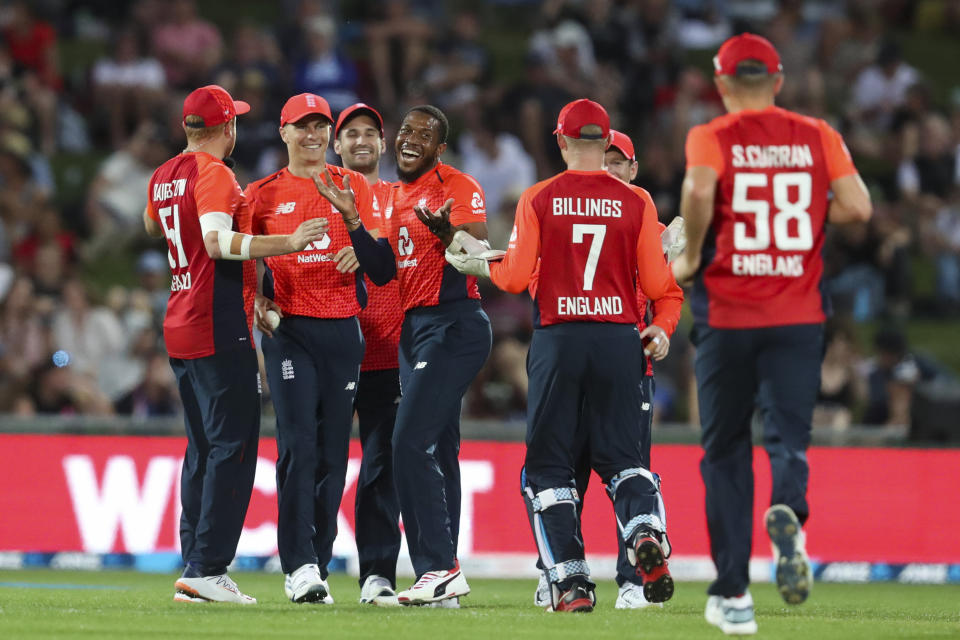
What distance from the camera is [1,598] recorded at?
923cm

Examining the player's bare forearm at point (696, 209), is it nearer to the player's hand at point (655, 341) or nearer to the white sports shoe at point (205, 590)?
the player's hand at point (655, 341)

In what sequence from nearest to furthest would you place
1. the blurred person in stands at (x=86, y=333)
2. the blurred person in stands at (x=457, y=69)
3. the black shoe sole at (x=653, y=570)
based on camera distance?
the black shoe sole at (x=653, y=570) → the blurred person in stands at (x=86, y=333) → the blurred person in stands at (x=457, y=69)

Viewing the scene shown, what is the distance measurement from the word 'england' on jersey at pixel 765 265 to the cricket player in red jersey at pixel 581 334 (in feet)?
3.89

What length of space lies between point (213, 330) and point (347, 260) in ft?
2.97

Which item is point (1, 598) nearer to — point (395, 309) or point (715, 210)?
point (395, 309)

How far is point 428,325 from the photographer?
29.2ft

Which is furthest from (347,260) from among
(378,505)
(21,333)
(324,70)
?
(324,70)

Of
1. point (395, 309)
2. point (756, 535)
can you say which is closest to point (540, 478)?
point (395, 309)

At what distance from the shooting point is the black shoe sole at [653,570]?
7.87 m

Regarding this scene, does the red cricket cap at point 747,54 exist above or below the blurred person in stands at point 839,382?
above

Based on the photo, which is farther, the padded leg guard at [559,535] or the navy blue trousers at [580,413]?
the padded leg guard at [559,535]

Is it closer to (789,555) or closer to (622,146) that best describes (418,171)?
(622,146)

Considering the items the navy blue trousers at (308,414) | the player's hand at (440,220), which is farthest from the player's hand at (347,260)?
the player's hand at (440,220)

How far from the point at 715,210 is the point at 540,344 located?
149 cm
